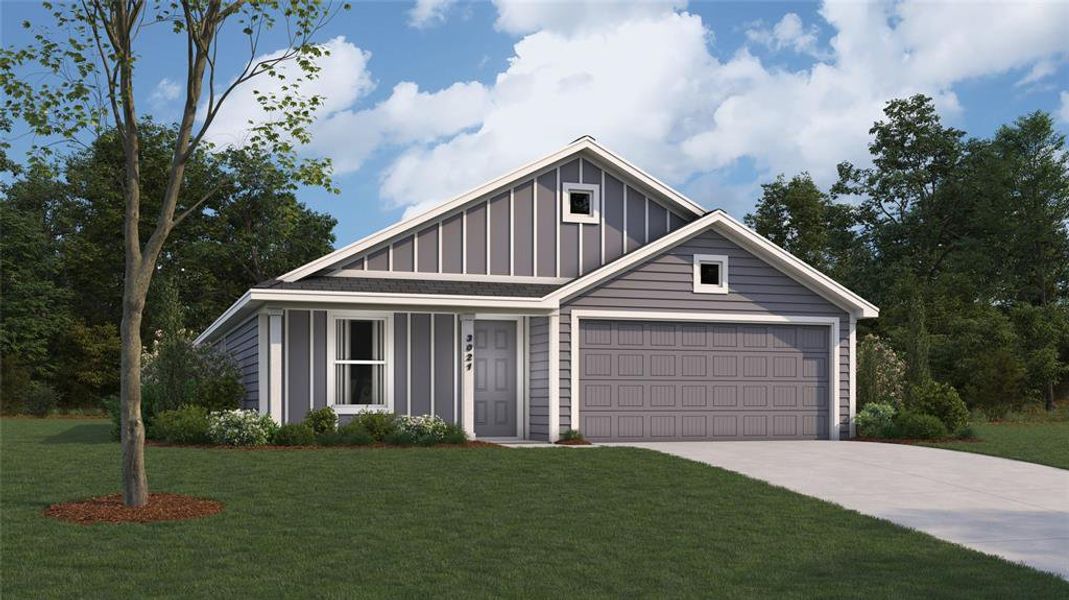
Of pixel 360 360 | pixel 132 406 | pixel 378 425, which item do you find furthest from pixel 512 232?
pixel 132 406

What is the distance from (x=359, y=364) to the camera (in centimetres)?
1844

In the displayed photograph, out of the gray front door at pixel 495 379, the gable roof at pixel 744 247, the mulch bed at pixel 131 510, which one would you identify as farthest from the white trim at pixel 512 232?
the mulch bed at pixel 131 510

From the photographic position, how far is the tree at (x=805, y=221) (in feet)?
148

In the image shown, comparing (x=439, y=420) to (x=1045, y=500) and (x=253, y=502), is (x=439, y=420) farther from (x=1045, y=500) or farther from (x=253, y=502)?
(x=1045, y=500)

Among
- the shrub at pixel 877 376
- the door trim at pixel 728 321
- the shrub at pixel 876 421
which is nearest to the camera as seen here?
the door trim at pixel 728 321

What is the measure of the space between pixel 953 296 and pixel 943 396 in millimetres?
21449

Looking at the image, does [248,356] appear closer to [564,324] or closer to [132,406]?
[564,324]

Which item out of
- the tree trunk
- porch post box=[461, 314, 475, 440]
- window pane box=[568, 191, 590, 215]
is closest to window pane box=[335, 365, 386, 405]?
porch post box=[461, 314, 475, 440]

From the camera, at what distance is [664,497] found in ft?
37.6

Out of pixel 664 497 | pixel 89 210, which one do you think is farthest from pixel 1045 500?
pixel 89 210

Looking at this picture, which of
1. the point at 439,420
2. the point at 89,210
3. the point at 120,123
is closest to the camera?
the point at 120,123

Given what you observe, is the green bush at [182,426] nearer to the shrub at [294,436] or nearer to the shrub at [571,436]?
the shrub at [294,436]

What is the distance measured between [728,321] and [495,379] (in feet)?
15.4

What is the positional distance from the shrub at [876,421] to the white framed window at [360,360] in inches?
377
